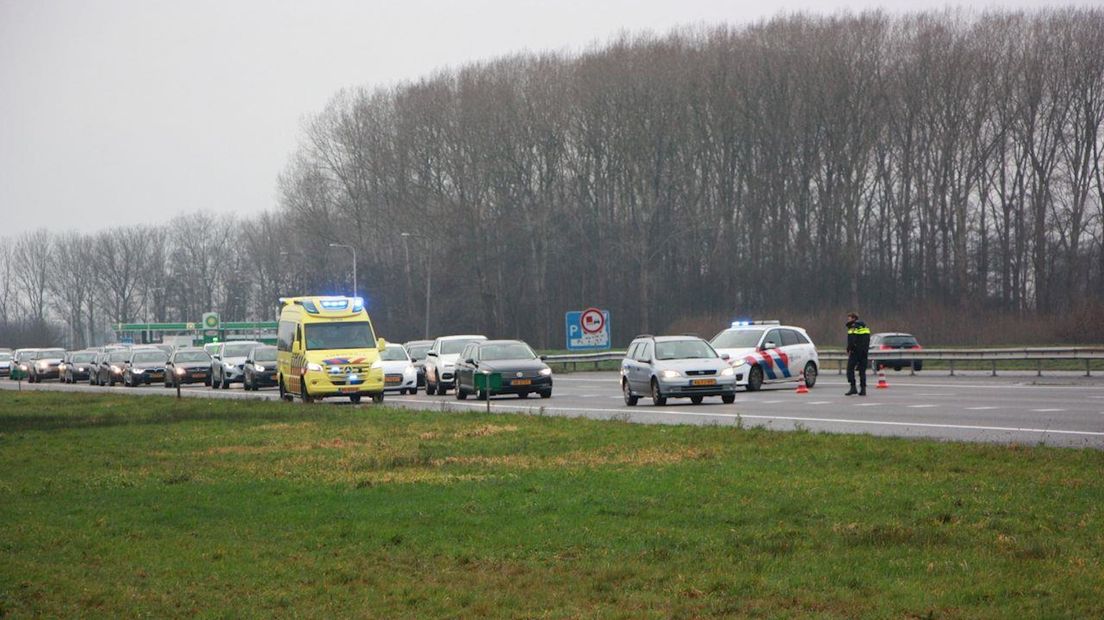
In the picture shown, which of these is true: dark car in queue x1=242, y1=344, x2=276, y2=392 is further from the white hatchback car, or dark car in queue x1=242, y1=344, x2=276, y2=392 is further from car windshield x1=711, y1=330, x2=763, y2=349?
car windshield x1=711, y1=330, x2=763, y2=349

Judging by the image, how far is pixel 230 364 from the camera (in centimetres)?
5397

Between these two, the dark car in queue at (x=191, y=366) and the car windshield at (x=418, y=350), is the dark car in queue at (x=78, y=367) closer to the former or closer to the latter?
the dark car in queue at (x=191, y=366)

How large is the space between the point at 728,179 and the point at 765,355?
4316 centimetres

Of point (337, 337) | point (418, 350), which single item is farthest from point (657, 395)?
point (418, 350)

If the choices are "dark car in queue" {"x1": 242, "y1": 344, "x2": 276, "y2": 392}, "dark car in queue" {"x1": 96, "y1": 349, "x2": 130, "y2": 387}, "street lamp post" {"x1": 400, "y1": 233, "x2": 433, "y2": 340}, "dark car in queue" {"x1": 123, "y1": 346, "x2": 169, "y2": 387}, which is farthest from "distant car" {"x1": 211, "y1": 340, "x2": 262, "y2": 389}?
"street lamp post" {"x1": 400, "y1": 233, "x2": 433, "y2": 340}

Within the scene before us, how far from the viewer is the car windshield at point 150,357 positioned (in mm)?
61219

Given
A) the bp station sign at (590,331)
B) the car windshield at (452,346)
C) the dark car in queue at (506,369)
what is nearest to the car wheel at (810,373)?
the dark car in queue at (506,369)

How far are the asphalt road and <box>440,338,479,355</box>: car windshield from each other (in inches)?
65.6

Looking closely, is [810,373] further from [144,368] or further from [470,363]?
[144,368]

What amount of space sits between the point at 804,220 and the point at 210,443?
60.8 m

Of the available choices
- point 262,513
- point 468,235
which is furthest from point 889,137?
point 262,513

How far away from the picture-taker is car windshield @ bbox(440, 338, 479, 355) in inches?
1826

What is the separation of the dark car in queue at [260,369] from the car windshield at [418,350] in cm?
484

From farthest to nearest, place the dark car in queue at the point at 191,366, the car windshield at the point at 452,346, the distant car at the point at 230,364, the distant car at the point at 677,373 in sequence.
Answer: the dark car in queue at the point at 191,366 → the distant car at the point at 230,364 → the car windshield at the point at 452,346 → the distant car at the point at 677,373
